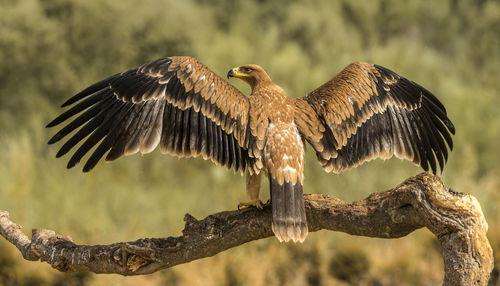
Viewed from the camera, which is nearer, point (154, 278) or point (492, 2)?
point (154, 278)

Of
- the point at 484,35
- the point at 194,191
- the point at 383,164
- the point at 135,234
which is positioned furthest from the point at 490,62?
the point at 135,234

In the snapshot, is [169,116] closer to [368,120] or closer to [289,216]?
[289,216]

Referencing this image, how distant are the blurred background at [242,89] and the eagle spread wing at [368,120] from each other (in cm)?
514

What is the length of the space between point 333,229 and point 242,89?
8408 millimetres

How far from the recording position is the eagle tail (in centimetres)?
457

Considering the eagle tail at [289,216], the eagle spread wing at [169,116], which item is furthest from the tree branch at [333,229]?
the eagle spread wing at [169,116]

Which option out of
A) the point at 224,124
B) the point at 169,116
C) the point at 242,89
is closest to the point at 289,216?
the point at 224,124

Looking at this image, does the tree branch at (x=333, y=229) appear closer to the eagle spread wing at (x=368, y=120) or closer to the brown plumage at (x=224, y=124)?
the brown plumage at (x=224, y=124)

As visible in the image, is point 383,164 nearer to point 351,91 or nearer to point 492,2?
point 351,91

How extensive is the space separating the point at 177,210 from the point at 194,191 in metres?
0.93

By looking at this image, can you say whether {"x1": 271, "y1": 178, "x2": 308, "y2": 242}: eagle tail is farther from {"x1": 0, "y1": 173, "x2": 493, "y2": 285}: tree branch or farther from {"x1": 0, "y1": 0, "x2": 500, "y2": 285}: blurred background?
{"x1": 0, "y1": 0, "x2": 500, "y2": 285}: blurred background

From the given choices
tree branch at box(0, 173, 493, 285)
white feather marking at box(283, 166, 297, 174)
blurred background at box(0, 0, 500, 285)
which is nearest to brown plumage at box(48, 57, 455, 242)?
white feather marking at box(283, 166, 297, 174)

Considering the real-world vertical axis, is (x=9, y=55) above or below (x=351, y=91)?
above

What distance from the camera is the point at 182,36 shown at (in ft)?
50.5
